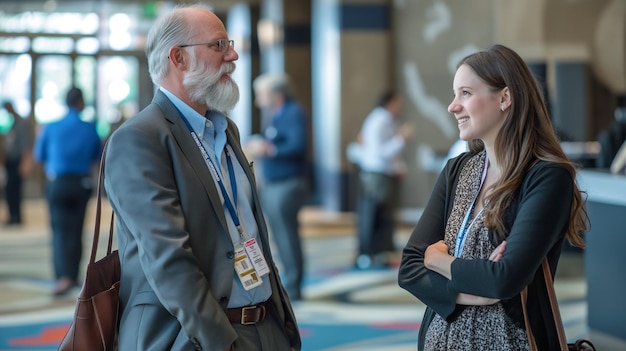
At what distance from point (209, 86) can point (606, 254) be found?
390cm

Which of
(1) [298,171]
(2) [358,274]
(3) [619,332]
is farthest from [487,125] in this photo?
(2) [358,274]

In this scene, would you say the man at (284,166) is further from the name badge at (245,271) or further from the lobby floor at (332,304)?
the name badge at (245,271)

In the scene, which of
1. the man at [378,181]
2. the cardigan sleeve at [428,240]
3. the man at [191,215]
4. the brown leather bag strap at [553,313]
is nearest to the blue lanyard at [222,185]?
the man at [191,215]

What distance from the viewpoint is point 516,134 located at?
2.42 m

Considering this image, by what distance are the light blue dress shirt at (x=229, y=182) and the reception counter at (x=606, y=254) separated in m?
3.39

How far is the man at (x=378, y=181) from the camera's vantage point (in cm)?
926

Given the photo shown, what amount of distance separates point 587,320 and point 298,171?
2408 mm

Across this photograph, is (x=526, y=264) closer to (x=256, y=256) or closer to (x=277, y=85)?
(x=256, y=256)

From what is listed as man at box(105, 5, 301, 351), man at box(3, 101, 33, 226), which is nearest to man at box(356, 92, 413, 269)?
man at box(105, 5, 301, 351)

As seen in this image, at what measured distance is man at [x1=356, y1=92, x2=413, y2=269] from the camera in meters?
9.26

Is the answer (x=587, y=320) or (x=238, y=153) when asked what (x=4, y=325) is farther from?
(x=238, y=153)

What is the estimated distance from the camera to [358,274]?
902 centimetres

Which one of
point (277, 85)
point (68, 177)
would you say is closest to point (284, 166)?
point (277, 85)

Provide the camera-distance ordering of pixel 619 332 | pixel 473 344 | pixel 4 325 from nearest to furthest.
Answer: pixel 473 344 < pixel 619 332 < pixel 4 325
